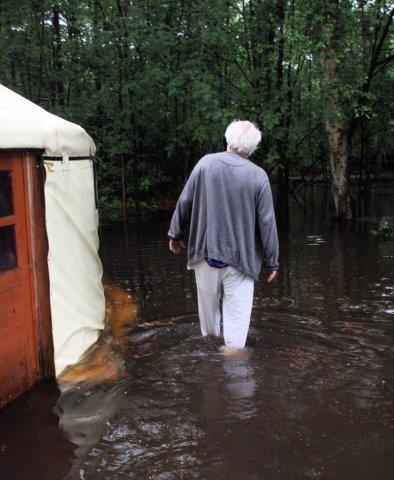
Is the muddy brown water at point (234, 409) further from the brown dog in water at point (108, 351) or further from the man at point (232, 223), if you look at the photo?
the man at point (232, 223)

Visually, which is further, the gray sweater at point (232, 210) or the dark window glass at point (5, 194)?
the gray sweater at point (232, 210)

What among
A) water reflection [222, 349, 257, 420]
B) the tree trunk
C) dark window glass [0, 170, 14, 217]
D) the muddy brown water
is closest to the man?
water reflection [222, 349, 257, 420]

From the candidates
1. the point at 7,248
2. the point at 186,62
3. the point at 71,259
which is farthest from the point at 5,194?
the point at 186,62

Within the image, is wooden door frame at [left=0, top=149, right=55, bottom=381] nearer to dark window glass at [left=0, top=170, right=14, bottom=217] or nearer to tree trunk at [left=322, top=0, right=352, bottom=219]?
dark window glass at [left=0, top=170, right=14, bottom=217]

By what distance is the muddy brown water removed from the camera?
2.61m

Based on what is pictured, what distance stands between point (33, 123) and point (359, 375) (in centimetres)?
280

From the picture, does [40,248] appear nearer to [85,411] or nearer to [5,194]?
[5,194]

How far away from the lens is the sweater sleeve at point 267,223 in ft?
12.0

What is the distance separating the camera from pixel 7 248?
3.36 metres

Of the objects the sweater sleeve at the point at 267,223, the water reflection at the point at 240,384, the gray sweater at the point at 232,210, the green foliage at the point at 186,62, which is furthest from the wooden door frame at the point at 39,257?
the green foliage at the point at 186,62

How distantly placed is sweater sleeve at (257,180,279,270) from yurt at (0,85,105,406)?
4.70 feet

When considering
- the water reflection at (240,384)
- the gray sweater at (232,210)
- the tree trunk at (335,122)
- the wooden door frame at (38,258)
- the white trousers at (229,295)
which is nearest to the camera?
the water reflection at (240,384)

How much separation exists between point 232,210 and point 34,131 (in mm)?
1423

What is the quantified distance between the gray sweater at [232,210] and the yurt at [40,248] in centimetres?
97
